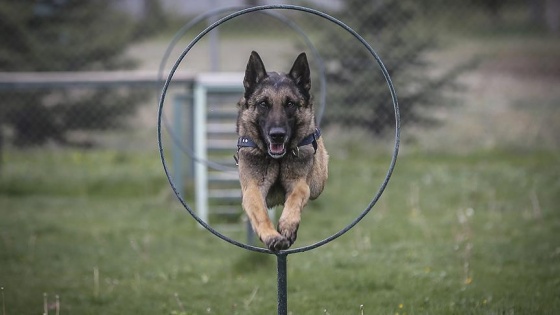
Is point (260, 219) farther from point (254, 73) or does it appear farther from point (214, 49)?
point (214, 49)

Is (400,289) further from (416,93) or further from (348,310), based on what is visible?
(416,93)

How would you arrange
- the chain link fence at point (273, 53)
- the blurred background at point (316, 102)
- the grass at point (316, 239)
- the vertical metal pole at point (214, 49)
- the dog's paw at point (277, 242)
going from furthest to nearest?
the chain link fence at point (273, 53)
the vertical metal pole at point (214, 49)
the blurred background at point (316, 102)
the grass at point (316, 239)
the dog's paw at point (277, 242)

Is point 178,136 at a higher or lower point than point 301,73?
higher

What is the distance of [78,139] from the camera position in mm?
12172

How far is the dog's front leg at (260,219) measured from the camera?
12.9 feet

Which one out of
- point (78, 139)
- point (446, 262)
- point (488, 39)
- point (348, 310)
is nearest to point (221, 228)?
point (446, 262)

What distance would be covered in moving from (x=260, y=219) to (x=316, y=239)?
4.28 metres

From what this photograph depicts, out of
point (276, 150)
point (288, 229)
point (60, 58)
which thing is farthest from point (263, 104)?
point (60, 58)

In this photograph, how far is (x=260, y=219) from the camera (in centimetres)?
414

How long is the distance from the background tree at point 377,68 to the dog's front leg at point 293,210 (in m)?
7.13

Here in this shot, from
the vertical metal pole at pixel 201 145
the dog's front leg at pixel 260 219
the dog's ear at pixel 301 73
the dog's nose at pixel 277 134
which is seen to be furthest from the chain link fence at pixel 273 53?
the dog's nose at pixel 277 134

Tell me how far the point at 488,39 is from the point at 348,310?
24.5 feet

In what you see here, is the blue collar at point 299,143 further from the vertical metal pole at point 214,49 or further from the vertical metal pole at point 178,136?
the vertical metal pole at point 214,49

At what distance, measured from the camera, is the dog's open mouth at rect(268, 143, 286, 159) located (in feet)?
13.7
